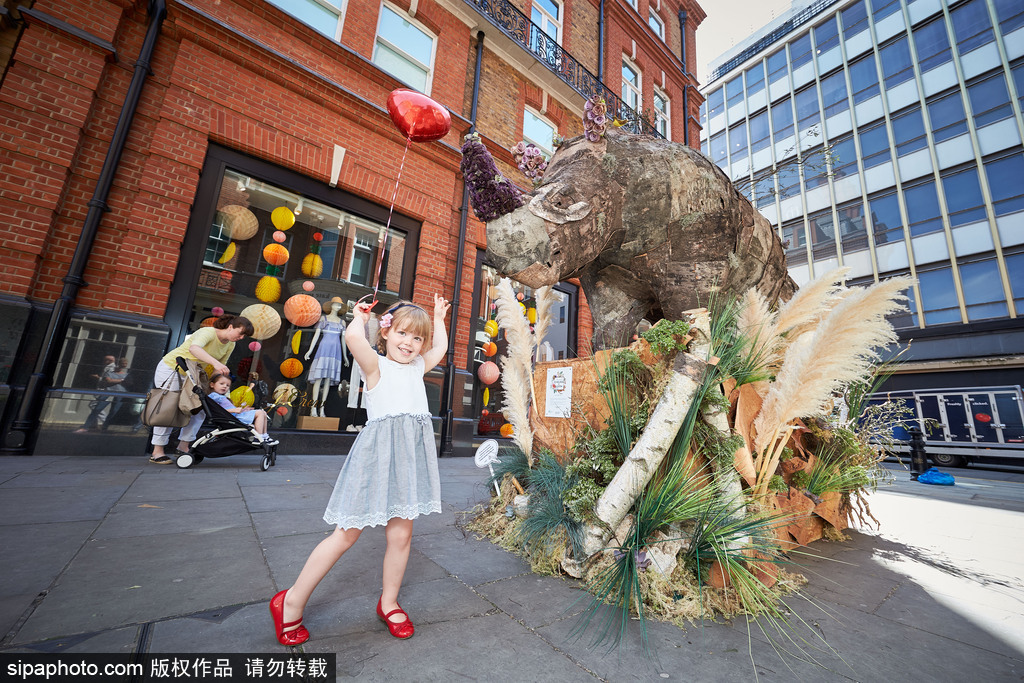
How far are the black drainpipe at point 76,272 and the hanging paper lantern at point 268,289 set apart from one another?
1.69 meters

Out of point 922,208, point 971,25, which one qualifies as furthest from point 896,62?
point 922,208

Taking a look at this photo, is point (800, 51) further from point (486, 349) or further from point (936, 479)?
point (486, 349)

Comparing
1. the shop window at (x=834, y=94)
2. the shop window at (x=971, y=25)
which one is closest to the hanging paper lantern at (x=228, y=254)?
the shop window at (x=834, y=94)

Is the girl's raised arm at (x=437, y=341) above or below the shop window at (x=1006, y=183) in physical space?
below

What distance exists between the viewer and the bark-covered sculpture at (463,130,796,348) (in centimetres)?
196

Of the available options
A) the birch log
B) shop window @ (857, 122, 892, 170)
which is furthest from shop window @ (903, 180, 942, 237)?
the birch log

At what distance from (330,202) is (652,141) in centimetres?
530

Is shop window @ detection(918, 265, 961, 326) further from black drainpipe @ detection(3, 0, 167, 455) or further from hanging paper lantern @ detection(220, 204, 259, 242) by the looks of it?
black drainpipe @ detection(3, 0, 167, 455)

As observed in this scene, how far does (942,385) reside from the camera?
13.7 m

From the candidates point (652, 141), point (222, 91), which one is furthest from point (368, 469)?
point (222, 91)

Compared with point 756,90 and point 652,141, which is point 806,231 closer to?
point 756,90

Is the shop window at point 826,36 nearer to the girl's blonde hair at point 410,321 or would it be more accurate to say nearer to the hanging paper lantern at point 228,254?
the hanging paper lantern at point 228,254

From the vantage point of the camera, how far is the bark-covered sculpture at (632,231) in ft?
6.45

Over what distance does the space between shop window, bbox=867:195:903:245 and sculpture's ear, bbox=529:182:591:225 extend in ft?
67.0
